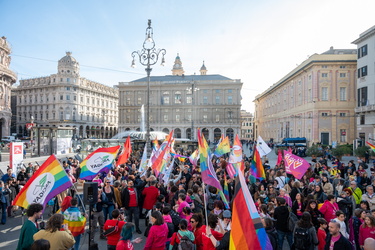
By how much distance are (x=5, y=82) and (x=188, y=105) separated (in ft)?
127

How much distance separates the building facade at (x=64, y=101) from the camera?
7306cm

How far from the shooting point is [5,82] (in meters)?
50.0

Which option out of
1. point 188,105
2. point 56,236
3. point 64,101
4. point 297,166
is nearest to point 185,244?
point 56,236

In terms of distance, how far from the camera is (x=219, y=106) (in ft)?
224

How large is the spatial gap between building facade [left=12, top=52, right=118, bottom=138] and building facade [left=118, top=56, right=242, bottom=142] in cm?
1354

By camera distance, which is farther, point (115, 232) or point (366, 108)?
→ point (366, 108)

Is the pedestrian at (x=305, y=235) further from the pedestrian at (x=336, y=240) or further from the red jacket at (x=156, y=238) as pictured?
the red jacket at (x=156, y=238)

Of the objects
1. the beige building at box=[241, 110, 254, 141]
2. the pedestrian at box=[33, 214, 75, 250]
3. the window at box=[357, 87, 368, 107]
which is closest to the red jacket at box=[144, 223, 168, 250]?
the pedestrian at box=[33, 214, 75, 250]

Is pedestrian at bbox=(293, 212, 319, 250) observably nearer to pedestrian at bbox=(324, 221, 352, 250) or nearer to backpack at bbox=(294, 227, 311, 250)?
backpack at bbox=(294, 227, 311, 250)

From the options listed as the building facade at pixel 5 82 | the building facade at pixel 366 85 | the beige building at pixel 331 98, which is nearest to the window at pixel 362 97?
the building facade at pixel 366 85

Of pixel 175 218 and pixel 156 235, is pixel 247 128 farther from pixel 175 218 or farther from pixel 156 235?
pixel 156 235

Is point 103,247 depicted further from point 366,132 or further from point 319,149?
point 366,132

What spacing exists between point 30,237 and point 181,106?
212 ft

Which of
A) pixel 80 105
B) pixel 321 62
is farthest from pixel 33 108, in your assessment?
pixel 321 62
